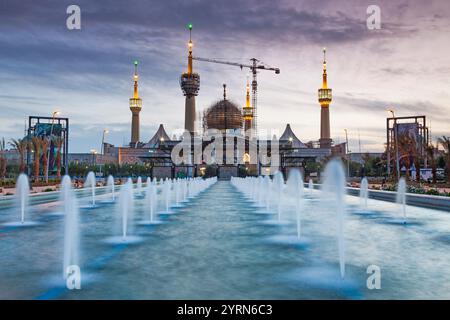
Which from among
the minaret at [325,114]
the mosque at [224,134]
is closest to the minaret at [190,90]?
the mosque at [224,134]

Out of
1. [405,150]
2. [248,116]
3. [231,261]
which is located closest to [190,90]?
[248,116]

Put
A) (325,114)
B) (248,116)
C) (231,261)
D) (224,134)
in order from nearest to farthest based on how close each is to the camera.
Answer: (231,261) → (224,134) → (325,114) → (248,116)

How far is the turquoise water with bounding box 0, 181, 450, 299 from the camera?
5031mm

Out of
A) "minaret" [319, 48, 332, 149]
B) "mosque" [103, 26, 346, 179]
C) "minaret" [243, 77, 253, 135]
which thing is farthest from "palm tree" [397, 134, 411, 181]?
"minaret" [243, 77, 253, 135]

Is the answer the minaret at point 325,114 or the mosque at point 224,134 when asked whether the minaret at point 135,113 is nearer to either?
the mosque at point 224,134

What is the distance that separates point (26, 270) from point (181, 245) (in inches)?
112

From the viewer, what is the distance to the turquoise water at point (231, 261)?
503 cm

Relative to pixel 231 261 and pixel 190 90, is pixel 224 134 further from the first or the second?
pixel 231 261

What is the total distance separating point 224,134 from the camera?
295ft

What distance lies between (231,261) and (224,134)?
83630 millimetres

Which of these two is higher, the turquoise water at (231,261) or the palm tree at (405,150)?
the palm tree at (405,150)

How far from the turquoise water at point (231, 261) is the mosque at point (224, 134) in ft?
188
